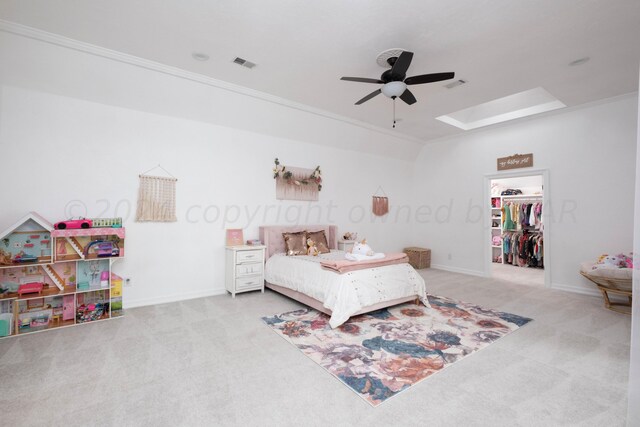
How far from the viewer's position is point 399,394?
2078mm

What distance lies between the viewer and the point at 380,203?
267 inches

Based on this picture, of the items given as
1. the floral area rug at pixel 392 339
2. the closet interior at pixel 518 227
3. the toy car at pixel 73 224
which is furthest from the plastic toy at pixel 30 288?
the closet interior at pixel 518 227

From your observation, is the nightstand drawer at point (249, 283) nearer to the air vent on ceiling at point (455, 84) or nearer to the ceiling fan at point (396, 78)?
the ceiling fan at point (396, 78)

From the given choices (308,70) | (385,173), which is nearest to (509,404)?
(308,70)

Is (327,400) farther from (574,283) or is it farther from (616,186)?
(616,186)

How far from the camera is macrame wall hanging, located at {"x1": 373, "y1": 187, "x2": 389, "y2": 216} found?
22.0 ft

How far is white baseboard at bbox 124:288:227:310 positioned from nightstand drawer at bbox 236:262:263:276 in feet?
1.71

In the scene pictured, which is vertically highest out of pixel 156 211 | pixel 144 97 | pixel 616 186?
pixel 144 97

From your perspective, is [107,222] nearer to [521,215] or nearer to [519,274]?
[519,274]

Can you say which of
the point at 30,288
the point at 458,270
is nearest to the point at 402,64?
the point at 30,288

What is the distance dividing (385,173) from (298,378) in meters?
5.46

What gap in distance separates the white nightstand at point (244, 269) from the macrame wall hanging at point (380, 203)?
311cm

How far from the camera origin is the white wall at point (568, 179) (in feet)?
14.6

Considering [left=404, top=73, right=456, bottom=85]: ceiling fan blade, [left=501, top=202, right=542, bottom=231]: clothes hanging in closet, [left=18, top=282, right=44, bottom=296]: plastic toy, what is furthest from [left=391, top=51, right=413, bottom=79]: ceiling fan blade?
[left=501, top=202, right=542, bottom=231]: clothes hanging in closet
